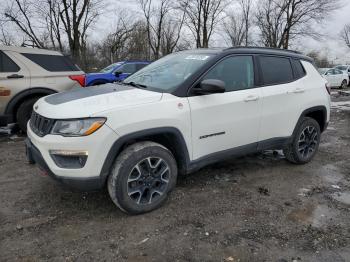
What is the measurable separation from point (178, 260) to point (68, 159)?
1.33 metres

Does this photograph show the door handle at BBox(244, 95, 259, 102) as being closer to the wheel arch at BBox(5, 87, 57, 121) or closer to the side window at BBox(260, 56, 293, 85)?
the side window at BBox(260, 56, 293, 85)

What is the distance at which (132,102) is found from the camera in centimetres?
309

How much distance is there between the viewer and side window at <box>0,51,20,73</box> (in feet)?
19.9

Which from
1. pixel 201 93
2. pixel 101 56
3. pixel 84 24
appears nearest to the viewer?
pixel 201 93

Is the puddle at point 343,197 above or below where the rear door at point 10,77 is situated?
below

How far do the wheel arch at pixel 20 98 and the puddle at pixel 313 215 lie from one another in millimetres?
5198

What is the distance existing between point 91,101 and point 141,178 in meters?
0.92

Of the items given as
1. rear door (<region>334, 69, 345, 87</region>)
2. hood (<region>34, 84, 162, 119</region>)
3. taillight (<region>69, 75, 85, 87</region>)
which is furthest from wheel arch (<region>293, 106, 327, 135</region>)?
rear door (<region>334, 69, 345, 87</region>)

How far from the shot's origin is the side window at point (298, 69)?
15.2ft

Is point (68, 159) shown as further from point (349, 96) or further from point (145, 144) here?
point (349, 96)

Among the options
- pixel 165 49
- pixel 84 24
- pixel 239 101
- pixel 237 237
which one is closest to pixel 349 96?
pixel 239 101

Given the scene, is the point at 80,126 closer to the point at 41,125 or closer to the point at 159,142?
the point at 41,125

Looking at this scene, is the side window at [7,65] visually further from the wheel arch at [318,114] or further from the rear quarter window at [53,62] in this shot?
the wheel arch at [318,114]

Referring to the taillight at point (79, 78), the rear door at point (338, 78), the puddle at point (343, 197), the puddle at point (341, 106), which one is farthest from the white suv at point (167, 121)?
the rear door at point (338, 78)
